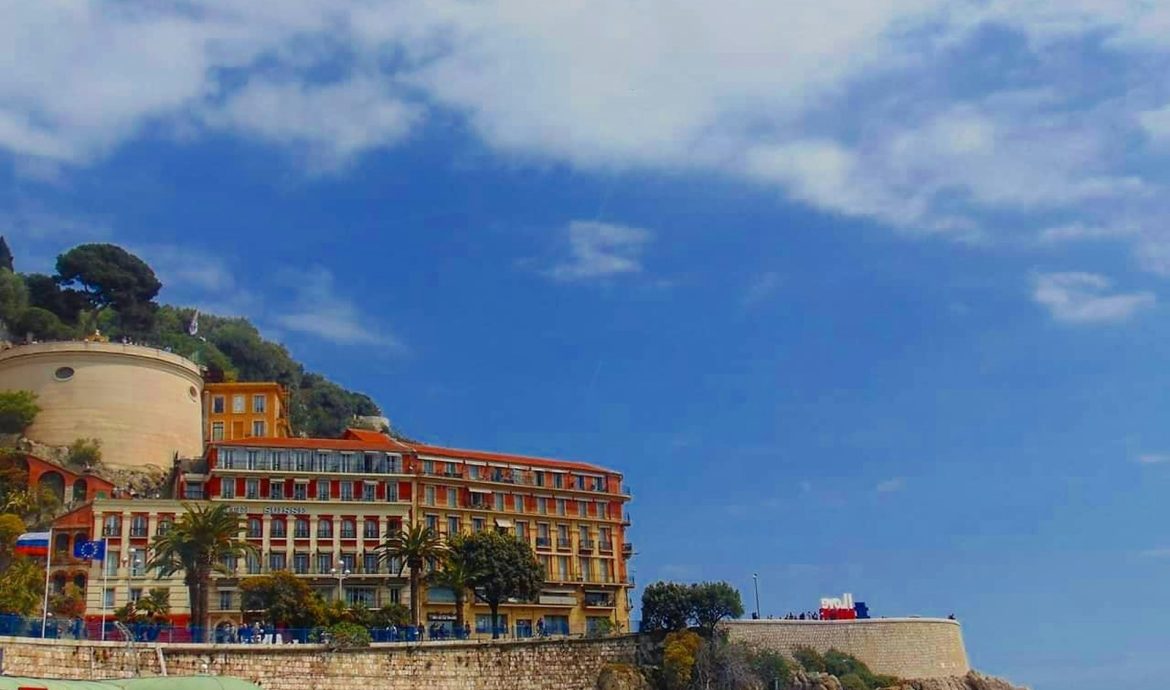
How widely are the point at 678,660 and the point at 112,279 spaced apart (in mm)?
83041

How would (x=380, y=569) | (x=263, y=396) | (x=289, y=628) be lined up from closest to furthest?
(x=289, y=628)
(x=380, y=569)
(x=263, y=396)

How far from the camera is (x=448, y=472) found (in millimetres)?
98188

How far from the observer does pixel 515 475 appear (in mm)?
101250

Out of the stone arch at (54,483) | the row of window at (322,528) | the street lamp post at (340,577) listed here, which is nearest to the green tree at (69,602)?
the stone arch at (54,483)

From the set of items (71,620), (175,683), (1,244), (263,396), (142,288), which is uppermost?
(1,244)

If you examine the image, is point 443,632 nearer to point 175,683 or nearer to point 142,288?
point 175,683

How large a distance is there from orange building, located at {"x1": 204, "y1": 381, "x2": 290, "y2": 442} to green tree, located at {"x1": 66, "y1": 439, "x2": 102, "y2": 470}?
533 inches

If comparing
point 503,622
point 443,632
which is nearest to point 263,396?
point 503,622

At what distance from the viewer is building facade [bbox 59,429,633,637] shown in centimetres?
8544

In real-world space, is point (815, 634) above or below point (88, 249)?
below

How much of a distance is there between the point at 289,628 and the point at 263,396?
37683 mm

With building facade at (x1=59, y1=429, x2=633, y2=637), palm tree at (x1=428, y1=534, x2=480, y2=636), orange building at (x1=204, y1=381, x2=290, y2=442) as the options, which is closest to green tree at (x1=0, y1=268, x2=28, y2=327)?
orange building at (x1=204, y1=381, x2=290, y2=442)

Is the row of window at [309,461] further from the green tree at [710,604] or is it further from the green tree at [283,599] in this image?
the green tree at [710,604]

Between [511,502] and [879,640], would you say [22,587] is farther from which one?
[879,640]
